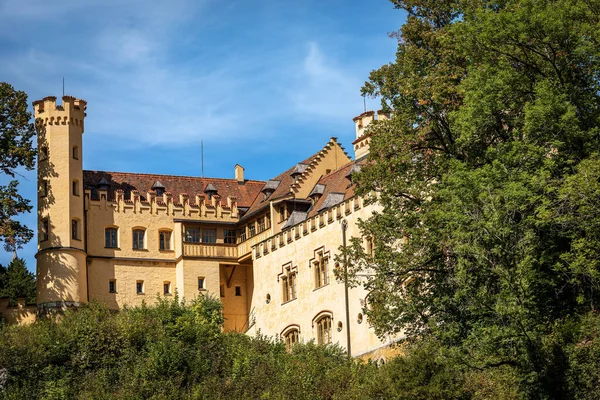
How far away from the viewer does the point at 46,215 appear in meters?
67.6

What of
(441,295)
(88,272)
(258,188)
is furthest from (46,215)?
(441,295)

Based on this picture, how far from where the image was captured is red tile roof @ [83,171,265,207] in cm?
7269

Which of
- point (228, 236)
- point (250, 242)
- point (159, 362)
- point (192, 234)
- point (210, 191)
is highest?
point (210, 191)

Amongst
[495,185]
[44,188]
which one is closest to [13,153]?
[44,188]

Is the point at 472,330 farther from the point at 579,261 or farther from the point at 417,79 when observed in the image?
the point at 417,79

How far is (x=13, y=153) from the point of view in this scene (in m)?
64.6

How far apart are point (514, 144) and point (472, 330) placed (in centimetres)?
610

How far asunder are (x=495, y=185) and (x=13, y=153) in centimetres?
3321

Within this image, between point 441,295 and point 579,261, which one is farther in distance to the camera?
point 441,295

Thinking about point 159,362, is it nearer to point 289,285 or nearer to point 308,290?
point 308,290

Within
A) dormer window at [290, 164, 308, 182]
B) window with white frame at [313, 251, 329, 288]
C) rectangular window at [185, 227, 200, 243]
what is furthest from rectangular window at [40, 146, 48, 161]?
window with white frame at [313, 251, 329, 288]

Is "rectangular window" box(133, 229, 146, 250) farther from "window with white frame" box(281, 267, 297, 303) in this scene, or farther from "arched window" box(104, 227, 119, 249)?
"window with white frame" box(281, 267, 297, 303)

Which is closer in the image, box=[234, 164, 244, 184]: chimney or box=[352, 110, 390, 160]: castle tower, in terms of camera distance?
box=[352, 110, 390, 160]: castle tower

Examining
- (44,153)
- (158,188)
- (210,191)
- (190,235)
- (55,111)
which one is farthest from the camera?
(210,191)
